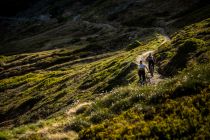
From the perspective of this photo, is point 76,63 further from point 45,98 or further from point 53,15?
point 53,15

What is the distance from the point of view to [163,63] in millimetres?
49844

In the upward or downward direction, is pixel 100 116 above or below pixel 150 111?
below

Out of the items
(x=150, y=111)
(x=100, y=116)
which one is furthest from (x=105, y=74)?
(x=150, y=111)

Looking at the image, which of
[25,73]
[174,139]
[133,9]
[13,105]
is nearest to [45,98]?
[13,105]

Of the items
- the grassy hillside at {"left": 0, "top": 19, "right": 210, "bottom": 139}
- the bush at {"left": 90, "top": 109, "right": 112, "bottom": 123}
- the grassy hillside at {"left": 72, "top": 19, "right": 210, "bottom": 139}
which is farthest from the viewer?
the bush at {"left": 90, "top": 109, "right": 112, "bottom": 123}

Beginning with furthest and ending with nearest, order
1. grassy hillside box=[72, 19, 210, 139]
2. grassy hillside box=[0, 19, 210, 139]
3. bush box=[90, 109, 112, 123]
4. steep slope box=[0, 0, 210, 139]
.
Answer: bush box=[90, 109, 112, 123] < steep slope box=[0, 0, 210, 139] < grassy hillside box=[0, 19, 210, 139] < grassy hillside box=[72, 19, 210, 139]

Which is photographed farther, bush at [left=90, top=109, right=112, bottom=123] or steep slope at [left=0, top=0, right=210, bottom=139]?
bush at [left=90, top=109, right=112, bottom=123]

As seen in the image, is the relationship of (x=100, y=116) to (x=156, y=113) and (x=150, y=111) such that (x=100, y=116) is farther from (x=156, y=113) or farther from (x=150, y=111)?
(x=156, y=113)

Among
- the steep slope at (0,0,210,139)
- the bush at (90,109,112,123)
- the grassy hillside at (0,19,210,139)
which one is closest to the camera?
the grassy hillside at (0,19,210,139)

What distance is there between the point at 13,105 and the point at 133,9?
8737cm

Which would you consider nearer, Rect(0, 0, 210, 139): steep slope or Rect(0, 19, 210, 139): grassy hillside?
Rect(0, 19, 210, 139): grassy hillside

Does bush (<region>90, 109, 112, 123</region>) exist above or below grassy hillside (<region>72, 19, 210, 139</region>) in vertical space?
below

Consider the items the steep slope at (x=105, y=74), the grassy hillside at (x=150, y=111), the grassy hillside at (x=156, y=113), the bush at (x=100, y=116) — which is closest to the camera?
the grassy hillside at (x=156, y=113)

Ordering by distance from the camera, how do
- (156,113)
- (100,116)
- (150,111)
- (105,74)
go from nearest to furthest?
1. (156,113)
2. (150,111)
3. (100,116)
4. (105,74)
